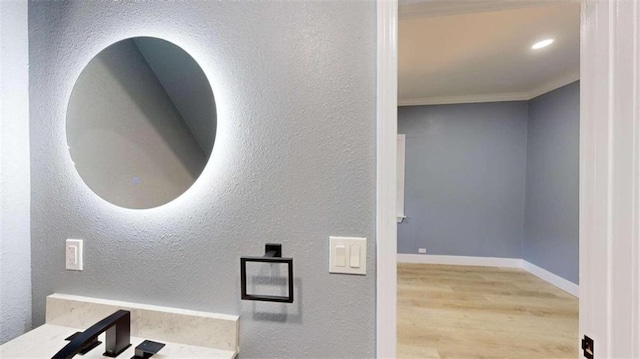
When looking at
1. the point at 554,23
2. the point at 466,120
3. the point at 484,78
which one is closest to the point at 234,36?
the point at 554,23

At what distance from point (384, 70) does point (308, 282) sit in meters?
0.70

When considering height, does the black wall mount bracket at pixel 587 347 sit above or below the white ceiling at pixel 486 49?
below

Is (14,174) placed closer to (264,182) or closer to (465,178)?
(264,182)

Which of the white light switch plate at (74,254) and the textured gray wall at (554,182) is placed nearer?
the white light switch plate at (74,254)

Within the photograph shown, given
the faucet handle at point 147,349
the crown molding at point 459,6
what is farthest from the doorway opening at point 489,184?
the faucet handle at point 147,349

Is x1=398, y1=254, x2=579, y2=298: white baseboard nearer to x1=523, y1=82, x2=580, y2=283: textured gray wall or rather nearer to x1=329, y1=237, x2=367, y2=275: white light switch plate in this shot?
x1=523, y1=82, x2=580, y2=283: textured gray wall

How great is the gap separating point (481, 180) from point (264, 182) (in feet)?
13.7

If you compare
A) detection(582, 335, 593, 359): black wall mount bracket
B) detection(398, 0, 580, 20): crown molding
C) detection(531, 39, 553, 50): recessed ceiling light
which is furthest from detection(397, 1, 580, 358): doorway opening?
detection(582, 335, 593, 359): black wall mount bracket

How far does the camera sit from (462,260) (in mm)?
4305

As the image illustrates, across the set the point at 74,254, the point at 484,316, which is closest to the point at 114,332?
the point at 74,254

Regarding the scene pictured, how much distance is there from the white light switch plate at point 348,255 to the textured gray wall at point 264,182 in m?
0.02

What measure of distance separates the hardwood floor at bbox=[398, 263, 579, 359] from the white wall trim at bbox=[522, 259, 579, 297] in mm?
73

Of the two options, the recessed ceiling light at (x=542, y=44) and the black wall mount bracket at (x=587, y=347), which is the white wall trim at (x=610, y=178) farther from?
the recessed ceiling light at (x=542, y=44)

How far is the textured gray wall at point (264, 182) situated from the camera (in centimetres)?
89
